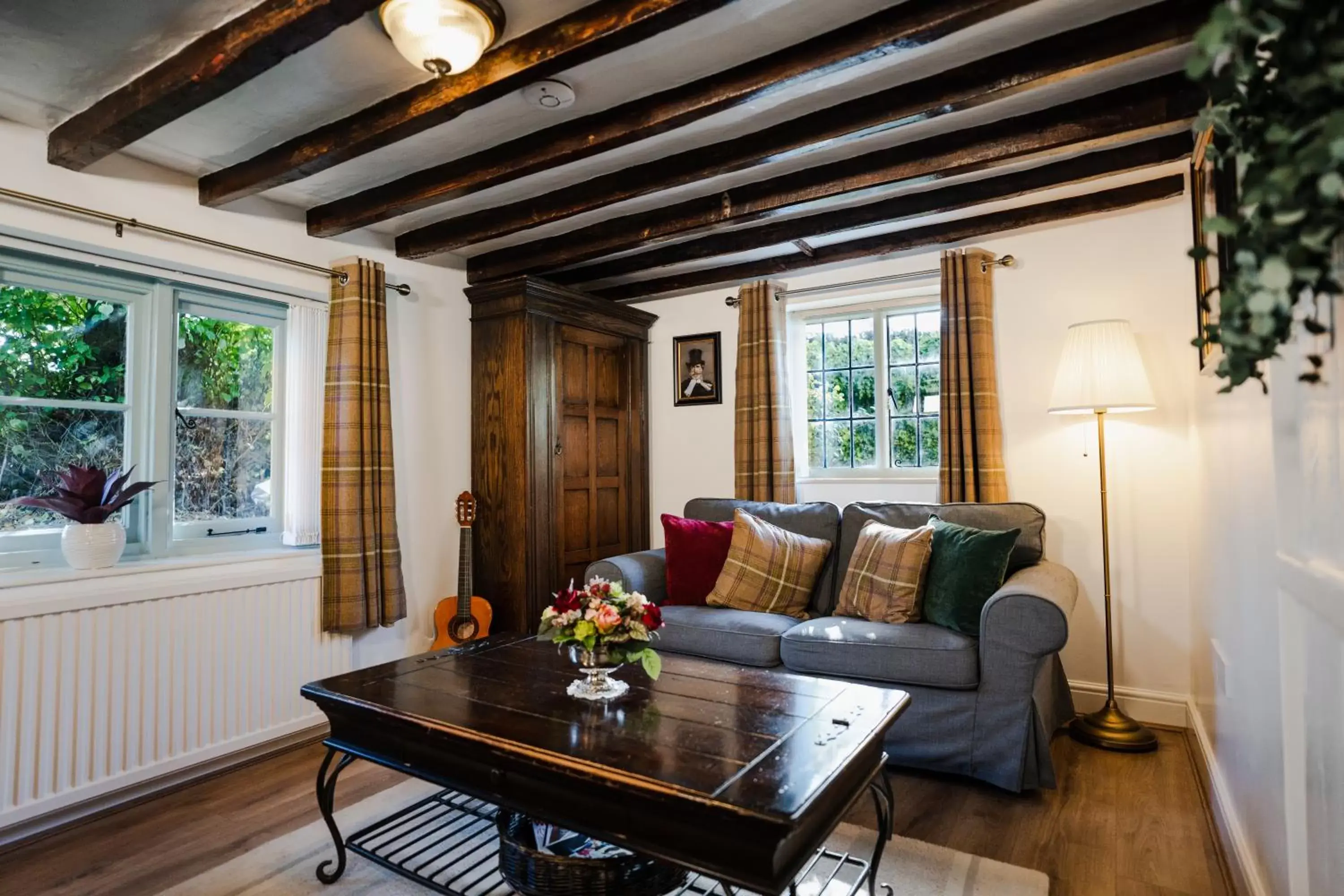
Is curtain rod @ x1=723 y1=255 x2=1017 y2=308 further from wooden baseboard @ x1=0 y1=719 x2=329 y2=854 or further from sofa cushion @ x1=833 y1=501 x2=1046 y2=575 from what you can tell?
wooden baseboard @ x1=0 y1=719 x2=329 y2=854

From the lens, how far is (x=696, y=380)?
166 inches

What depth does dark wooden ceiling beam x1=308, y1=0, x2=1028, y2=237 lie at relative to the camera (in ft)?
5.57

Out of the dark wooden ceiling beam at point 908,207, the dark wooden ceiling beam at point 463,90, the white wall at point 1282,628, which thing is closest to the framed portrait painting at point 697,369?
the dark wooden ceiling beam at point 908,207

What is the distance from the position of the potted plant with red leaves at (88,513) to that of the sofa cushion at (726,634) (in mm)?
1944

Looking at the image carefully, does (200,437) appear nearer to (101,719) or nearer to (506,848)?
(101,719)

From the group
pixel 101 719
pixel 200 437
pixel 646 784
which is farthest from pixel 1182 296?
pixel 101 719

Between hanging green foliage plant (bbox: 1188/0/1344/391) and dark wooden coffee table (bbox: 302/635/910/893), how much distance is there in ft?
3.24

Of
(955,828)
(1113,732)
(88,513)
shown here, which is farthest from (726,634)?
(88,513)

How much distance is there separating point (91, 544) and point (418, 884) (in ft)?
5.37

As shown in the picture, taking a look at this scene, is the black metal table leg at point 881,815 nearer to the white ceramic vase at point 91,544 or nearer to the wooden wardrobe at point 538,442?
the wooden wardrobe at point 538,442

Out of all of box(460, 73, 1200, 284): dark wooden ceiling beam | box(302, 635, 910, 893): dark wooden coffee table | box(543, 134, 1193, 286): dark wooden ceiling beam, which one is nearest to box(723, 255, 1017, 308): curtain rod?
box(543, 134, 1193, 286): dark wooden ceiling beam

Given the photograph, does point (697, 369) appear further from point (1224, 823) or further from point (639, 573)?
point (1224, 823)

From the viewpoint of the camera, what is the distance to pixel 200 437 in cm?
287

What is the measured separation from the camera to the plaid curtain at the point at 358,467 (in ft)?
9.77
